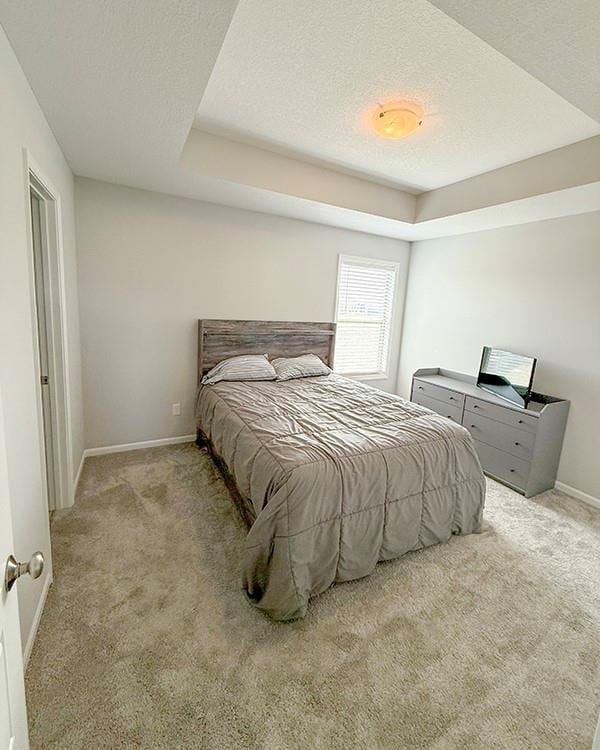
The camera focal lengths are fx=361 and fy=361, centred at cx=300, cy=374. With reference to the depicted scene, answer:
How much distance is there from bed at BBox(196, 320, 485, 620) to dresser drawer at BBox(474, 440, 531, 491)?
826 millimetres

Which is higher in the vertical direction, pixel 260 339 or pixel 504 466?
pixel 260 339

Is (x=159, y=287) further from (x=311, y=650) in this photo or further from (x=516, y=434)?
(x=516, y=434)

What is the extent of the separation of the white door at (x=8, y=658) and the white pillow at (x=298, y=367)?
9.57ft

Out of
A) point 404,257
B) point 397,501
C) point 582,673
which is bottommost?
point 582,673

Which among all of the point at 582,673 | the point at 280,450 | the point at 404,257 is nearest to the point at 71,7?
the point at 280,450

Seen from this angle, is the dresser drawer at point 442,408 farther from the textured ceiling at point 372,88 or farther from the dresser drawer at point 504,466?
the textured ceiling at point 372,88

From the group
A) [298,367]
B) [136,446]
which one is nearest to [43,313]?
[136,446]

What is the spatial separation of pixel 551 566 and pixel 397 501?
1.10 meters

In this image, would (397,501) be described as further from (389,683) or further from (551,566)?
(551,566)

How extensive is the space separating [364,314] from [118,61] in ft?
11.8

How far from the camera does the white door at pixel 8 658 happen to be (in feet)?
2.27

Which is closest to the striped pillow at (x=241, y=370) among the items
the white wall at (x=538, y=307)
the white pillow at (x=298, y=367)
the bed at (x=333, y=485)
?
the white pillow at (x=298, y=367)

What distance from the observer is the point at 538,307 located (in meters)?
3.33

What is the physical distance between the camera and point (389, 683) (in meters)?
1.46
